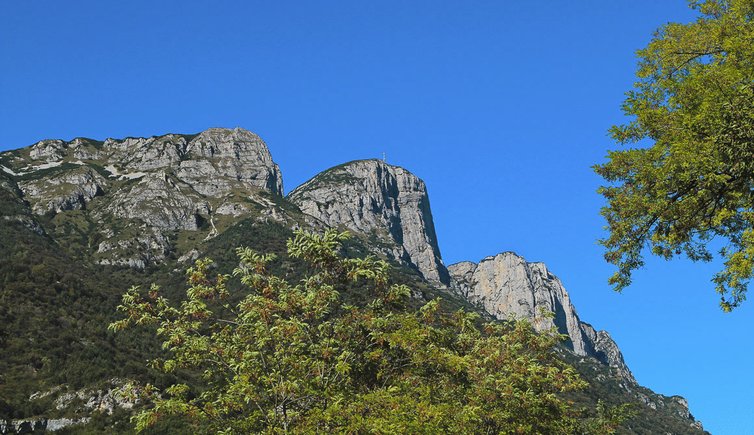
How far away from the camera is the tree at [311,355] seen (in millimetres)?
16672

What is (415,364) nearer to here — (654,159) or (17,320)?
(654,159)

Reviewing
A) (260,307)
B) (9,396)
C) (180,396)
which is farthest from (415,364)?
(9,396)

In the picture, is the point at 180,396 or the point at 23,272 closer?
the point at 180,396

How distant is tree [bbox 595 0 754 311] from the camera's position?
43.9 feet

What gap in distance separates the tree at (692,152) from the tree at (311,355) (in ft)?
21.7

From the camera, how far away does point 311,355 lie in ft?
63.0

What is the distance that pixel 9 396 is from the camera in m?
86.6

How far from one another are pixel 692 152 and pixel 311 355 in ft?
40.2

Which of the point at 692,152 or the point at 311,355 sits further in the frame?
the point at 311,355

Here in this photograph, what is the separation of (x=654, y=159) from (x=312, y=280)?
10.7 metres

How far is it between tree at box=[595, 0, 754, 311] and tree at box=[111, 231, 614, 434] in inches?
261

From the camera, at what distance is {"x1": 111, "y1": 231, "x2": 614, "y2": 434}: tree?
54.7 feet

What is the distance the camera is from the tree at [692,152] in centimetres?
1339

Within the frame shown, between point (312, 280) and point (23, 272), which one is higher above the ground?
point (23, 272)
